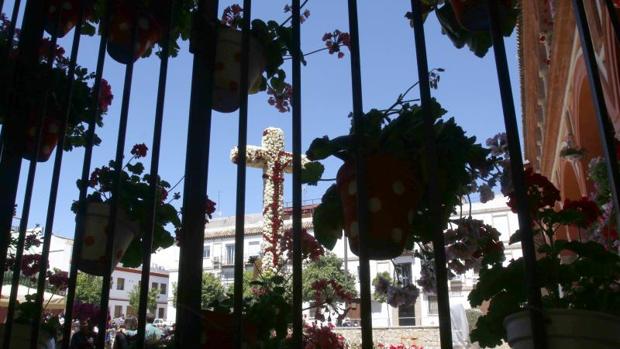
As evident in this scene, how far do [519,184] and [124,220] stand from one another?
1556mm

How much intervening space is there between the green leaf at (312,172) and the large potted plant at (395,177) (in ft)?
0.63

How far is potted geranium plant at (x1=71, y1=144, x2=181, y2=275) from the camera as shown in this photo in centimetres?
197

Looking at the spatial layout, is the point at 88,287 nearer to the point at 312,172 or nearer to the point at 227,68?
the point at 312,172

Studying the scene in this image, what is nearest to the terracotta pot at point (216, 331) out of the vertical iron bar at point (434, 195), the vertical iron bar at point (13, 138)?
the vertical iron bar at point (434, 195)

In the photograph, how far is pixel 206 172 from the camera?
1.38m

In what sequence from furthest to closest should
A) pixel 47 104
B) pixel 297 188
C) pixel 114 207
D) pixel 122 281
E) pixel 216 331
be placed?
pixel 122 281 → pixel 47 104 → pixel 114 207 → pixel 216 331 → pixel 297 188

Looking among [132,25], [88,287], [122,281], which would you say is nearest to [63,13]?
[132,25]

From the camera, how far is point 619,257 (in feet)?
4.14

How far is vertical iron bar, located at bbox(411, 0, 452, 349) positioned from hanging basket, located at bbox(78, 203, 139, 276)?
1.28 metres

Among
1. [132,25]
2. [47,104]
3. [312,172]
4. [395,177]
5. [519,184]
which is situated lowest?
[519,184]

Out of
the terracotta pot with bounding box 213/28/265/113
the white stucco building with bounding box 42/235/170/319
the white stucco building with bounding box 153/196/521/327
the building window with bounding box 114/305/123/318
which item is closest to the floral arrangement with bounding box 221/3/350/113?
the terracotta pot with bounding box 213/28/265/113

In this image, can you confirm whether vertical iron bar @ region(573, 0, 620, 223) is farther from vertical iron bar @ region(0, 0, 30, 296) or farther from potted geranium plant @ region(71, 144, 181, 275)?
vertical iron bar @ region(0, 0, 30, 296)

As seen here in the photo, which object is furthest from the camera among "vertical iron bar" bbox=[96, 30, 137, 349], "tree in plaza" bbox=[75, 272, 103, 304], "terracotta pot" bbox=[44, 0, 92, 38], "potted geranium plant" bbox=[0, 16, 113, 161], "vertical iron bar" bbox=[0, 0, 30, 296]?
"tree in plaza" bbox=[75, 272, 103, 304]

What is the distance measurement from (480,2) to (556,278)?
619mm
